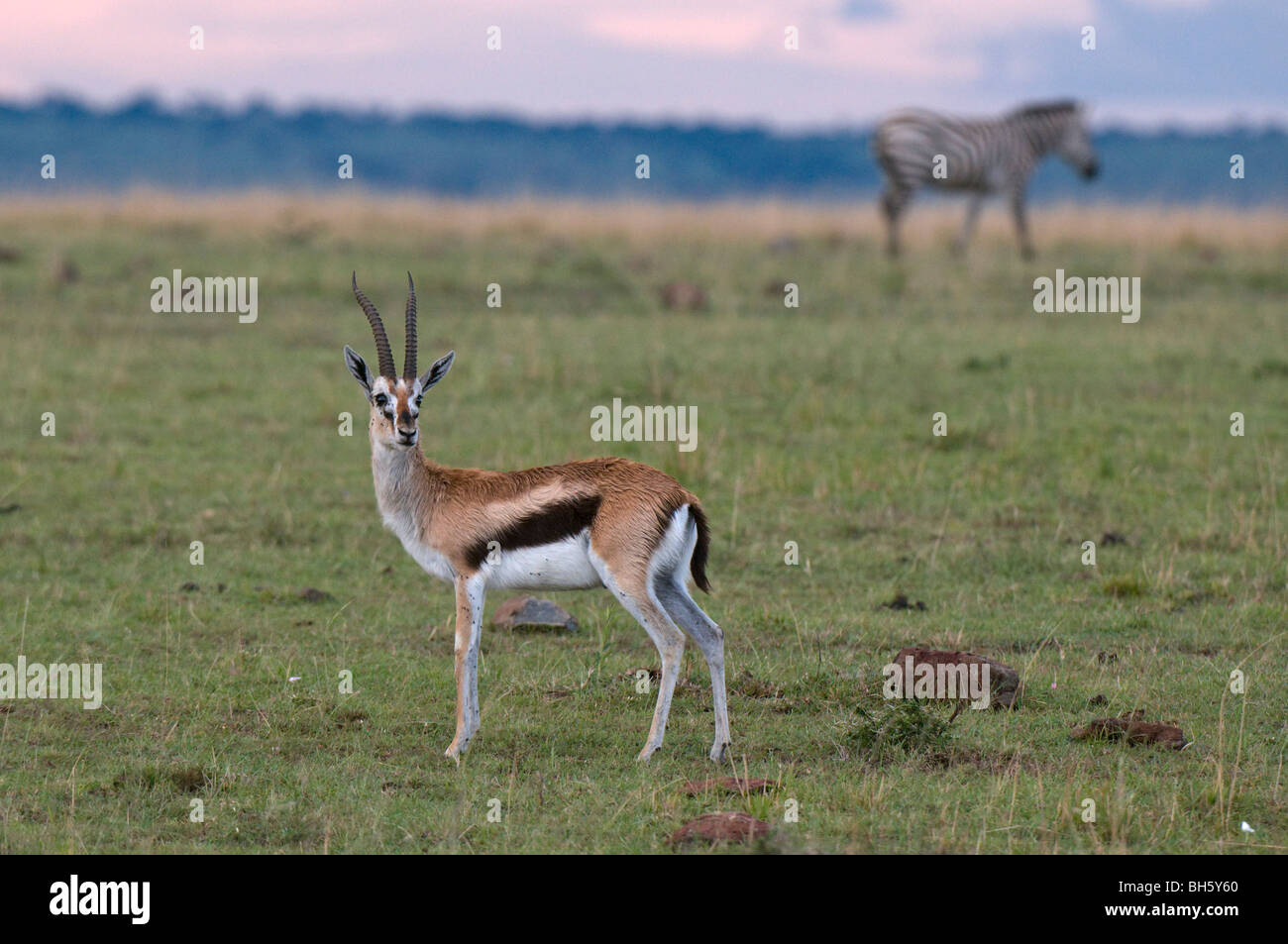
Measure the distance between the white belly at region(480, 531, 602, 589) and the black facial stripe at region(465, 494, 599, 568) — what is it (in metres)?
0.02

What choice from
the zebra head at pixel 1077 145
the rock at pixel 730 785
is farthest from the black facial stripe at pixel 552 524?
the zebra head at pixel 1077 145

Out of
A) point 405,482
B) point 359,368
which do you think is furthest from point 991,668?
point 359,368

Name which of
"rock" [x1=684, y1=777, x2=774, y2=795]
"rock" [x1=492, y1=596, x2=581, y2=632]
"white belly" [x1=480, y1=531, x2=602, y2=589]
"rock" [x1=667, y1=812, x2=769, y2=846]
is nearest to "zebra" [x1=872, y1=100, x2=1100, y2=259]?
"rock" [x1=492, y1=596, x2=581, y2=632]

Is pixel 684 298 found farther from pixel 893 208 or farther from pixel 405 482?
pixel 405 482

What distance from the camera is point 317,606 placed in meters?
8.34

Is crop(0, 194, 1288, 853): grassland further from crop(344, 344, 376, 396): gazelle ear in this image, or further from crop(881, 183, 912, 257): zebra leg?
crop(881, 183, 912, 257): zebra leg

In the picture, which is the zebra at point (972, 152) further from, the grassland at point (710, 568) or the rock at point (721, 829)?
the rock at point (721, 829)

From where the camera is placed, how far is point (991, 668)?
6770 millimetres

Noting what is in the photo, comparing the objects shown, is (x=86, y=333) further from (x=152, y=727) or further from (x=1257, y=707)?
(x=1257, y=707)

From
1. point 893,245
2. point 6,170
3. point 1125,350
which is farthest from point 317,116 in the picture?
point 1125,350

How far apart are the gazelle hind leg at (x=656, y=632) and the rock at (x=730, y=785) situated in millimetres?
440

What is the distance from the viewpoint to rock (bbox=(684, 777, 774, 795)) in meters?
5.74

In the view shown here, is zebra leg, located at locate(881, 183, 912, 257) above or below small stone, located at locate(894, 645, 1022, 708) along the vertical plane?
above

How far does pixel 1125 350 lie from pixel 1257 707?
330 inches
